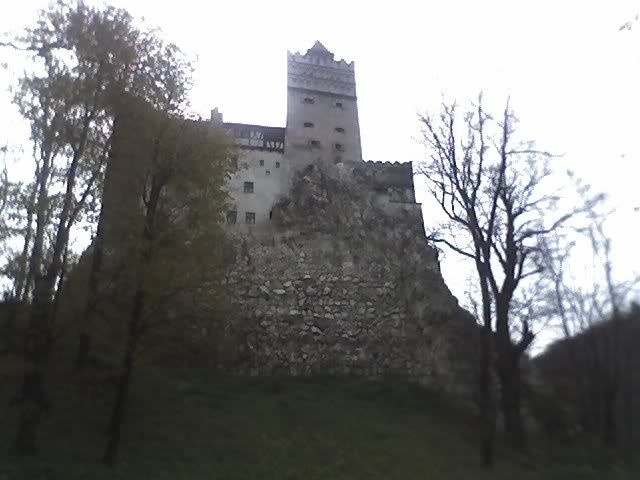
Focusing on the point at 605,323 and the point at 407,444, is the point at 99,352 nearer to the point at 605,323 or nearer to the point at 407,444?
the point at 407,444

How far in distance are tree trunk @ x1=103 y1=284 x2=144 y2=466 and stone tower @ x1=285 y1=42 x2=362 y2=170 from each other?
2317 centimetres

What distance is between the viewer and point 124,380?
1431 cm

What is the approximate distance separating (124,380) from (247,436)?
17.5 feet

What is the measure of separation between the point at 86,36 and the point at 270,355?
672 inches

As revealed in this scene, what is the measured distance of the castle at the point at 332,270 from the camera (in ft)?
93.5

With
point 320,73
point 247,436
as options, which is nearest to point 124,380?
point 247,436

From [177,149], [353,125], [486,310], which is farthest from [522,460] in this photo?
[353,125]

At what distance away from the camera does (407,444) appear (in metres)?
19.2

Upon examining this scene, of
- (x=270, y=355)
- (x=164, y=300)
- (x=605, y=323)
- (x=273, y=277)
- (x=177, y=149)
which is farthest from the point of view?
(x=273, y=277)

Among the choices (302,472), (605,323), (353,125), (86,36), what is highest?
(353,125)

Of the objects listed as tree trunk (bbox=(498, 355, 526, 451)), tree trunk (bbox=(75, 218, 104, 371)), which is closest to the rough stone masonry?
tree trunk (bbox=(498, 355, 526, 451))

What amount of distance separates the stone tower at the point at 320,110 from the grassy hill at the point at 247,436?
18345 millimetres

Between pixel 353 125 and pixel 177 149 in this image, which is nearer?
pixel 177 149

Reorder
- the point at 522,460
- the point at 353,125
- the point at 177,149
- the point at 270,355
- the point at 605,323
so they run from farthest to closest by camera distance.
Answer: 1. the point at 353,125
2. the point at 270,355
3. the point at 605,323
4. the point at 522,460
5. the point at 177,149
